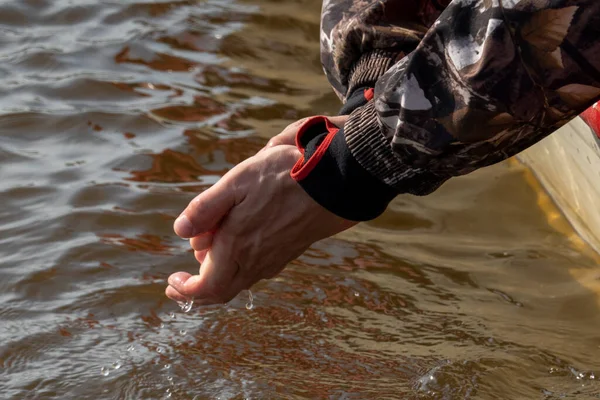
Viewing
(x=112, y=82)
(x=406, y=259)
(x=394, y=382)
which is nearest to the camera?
(x=394, y=382)

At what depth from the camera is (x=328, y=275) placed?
3.25 metres

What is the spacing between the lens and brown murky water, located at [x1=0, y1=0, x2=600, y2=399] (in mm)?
2645

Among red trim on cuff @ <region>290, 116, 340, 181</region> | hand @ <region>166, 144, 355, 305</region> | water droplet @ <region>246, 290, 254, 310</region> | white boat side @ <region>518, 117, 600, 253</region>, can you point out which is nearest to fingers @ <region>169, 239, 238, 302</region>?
hand @ <region>166, 144, 355, 305</region>

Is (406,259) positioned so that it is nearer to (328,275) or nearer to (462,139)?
(328,275)

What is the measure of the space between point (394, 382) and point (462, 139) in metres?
0.91

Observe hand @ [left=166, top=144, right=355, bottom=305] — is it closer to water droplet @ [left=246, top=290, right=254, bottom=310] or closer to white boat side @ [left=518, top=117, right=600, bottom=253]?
water droplet @ [left=246, top=290, right=254, bottom=310]

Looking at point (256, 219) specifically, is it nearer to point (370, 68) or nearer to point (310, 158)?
point (310, 158)

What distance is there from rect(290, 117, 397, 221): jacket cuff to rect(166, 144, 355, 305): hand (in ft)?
0.11

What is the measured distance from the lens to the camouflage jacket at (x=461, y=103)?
179 centimetres

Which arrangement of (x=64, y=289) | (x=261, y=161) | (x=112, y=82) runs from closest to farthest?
(x=261, y=161)
(x=64, y=289)
(x=112, y=82)

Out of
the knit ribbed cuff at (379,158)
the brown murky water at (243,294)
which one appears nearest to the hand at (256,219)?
the knit ribbed cuff at (379,158)

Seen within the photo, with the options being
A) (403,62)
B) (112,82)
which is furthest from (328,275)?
(112,82)

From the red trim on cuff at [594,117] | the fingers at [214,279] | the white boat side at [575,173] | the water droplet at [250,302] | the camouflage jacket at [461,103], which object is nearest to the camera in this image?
the camouflage jacket at [461,103]

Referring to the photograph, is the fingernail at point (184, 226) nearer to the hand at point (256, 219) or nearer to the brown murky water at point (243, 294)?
the hand at point (256, 219)
